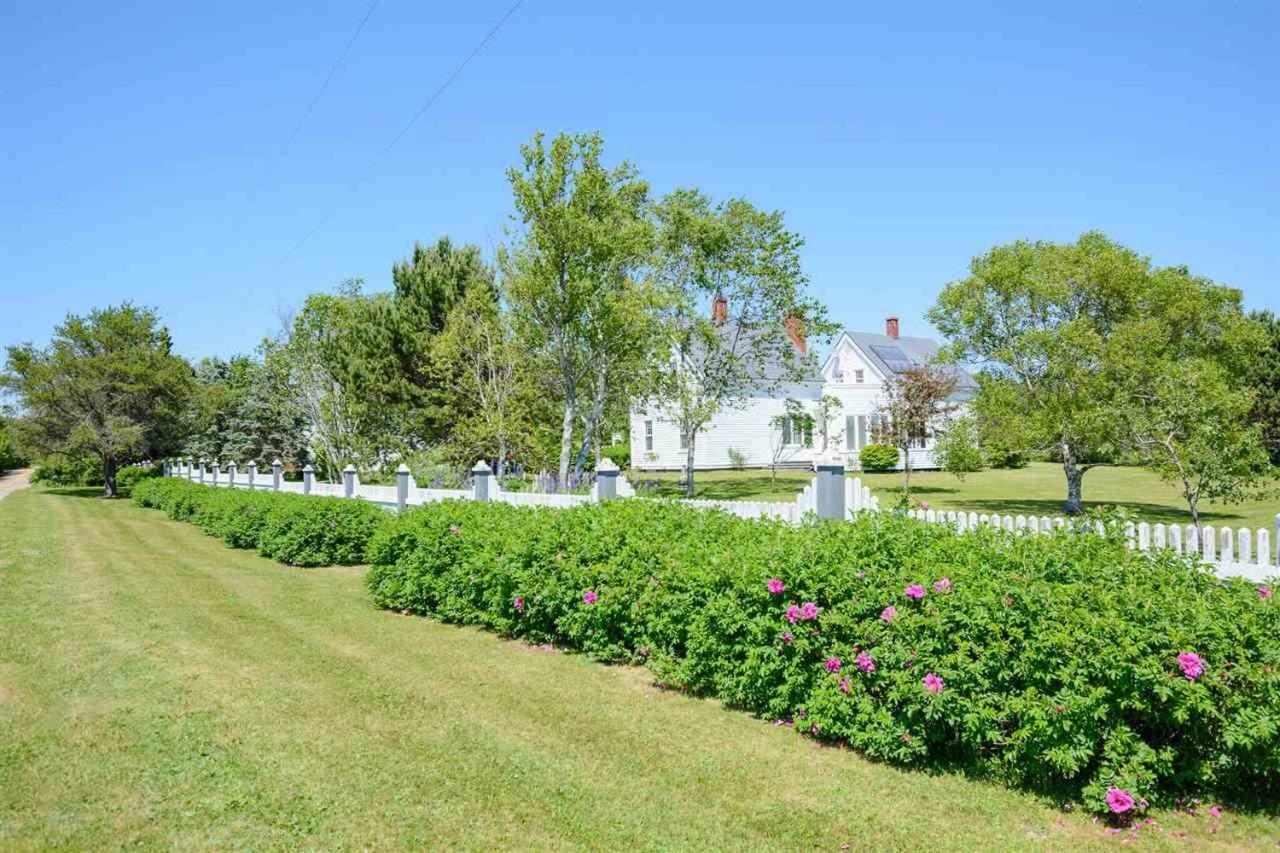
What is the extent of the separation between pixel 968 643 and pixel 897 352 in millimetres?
39094

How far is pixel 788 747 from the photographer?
521 centimetres

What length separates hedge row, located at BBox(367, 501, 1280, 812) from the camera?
414 cm

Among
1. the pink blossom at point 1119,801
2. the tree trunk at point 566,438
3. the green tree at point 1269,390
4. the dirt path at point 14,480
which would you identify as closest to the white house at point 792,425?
the green tree at point 1269,390

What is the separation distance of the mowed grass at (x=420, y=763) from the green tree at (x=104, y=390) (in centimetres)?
3100

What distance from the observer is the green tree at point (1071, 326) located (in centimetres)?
2206

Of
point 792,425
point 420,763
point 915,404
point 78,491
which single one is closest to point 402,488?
point 420,763

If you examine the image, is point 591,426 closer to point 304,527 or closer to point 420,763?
point 304,527

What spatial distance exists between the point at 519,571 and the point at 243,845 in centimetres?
404

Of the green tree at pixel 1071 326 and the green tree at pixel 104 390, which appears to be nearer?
the green tree at pixel 1071 326

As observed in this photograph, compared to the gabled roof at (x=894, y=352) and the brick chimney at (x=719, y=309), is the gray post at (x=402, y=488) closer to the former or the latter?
the brick chimney at (x=719, y=309)

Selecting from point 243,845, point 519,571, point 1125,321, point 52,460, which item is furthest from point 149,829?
point 52,460

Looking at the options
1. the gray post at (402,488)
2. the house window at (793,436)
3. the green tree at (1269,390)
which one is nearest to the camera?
the gray post at (402,488)

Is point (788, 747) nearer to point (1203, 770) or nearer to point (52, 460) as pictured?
point (1203, 770)

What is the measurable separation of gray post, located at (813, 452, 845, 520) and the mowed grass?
12.5 ft
